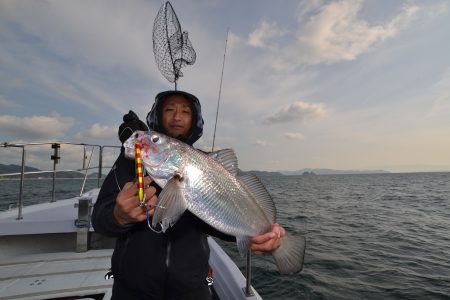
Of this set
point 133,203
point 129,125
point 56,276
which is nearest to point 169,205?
point 133,203

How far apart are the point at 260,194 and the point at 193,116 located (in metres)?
1.48

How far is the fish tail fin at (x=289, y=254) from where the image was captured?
9.04 feet

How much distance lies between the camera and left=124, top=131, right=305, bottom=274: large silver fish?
2412 mm

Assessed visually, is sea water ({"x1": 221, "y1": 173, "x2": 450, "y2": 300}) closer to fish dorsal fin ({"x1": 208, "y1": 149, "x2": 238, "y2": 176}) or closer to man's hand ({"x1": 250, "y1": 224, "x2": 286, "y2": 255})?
man's hand ({"x1": 250, "y1": 224, "x2": 286, "y2": 255})

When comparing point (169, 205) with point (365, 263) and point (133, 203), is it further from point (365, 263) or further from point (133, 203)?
point (365, 263)

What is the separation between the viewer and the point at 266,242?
2.70 meters

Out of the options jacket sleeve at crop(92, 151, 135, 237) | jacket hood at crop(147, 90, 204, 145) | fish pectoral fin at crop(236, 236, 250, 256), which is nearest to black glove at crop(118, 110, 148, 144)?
jacket hood at crop(147, 90, 204, 145)

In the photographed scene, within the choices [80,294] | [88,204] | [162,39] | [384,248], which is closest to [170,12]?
[162,39]

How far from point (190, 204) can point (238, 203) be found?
52cm

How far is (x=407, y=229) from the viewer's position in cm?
1468

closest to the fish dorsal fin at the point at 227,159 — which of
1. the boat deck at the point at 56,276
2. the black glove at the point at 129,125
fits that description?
the black glove at the point at 129,125

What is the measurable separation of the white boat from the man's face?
269 cm

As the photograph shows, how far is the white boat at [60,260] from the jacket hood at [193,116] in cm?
255

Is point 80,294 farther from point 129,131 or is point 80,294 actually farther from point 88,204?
point 129,131
